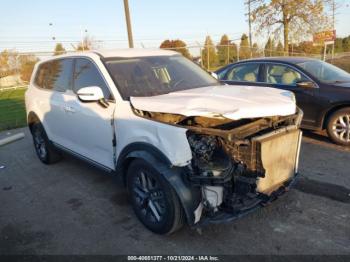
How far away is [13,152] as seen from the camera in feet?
22.7

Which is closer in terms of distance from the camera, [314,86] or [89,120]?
[89,120]

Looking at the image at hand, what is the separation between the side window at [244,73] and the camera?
278 inches

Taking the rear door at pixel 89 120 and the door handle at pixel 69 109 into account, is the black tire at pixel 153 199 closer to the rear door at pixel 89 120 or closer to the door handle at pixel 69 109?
the rear door at pixel 89 120

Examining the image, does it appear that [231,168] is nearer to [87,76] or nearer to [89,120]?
[89,120]

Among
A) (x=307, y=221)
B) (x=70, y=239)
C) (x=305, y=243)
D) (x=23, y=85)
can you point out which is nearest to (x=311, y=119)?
(x=307, y=221)

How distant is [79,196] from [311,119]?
14.8ft

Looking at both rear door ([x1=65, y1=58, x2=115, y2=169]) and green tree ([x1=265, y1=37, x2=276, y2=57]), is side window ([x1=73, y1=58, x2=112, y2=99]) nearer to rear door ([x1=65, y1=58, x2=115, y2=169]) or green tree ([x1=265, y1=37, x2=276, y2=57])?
rear door ([x1=65, y1=58, x2=115, y2=169])

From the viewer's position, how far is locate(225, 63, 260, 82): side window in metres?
7.05

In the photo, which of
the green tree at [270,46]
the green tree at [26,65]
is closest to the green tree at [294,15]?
the green tree at [270,46]

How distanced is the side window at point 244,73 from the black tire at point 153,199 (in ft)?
14.7

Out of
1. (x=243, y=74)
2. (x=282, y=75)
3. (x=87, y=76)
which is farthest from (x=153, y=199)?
(x=243, y=74)

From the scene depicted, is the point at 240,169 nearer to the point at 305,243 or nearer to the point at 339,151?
the point at 305,243

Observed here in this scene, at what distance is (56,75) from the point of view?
5.02m

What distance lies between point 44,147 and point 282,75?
16.1 feet
